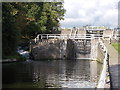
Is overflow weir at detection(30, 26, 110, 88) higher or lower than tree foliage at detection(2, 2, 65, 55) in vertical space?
lower

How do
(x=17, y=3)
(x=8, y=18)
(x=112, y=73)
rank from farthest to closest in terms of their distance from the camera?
(x=17, y=3) < (x=8, y=18) < (x=112, y=73)

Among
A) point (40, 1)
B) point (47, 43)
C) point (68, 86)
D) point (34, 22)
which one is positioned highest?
point (40, 1)

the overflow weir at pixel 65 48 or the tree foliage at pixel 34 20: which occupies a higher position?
the tree foliage at pixel 34 20

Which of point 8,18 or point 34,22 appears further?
point 34,22

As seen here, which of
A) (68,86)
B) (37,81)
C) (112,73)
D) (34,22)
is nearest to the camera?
(112,73)

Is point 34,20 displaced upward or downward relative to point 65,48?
upward

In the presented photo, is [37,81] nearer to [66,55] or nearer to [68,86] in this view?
[68,86]

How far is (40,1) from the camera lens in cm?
4734

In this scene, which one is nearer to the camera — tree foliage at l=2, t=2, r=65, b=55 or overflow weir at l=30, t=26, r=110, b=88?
tree foliage at l=2, t=2, r=65, b=55

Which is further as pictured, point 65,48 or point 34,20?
point 34,20

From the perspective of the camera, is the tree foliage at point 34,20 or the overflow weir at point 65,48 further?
the overflow weir at point 65,48

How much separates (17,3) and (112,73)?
17.4 m

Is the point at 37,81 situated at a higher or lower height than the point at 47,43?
lower

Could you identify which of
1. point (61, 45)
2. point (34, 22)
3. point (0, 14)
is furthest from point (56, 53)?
point (0, 14)
